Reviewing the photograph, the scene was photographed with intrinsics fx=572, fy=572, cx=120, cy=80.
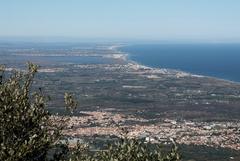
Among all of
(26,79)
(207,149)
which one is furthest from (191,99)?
(26,79)

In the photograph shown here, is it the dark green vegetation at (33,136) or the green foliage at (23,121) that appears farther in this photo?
the green foliage at (23,121)

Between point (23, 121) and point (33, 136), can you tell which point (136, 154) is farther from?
point (23, 121)

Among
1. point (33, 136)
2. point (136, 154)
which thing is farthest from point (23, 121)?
point (136, 154)

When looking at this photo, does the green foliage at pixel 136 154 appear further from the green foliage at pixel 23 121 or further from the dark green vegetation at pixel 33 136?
the green foliage at pixel 23 121

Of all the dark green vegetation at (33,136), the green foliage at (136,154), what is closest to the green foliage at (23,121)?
the dark green vegetation at (33,136)

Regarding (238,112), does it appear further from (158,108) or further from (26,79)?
(26,79)

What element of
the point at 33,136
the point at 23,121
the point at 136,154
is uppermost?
the point at 23,121

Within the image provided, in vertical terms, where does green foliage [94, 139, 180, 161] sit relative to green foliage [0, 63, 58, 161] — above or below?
below

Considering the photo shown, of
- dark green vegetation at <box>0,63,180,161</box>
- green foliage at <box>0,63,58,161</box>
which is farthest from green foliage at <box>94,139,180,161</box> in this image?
green foliage at <box>0,63,58,161</box>

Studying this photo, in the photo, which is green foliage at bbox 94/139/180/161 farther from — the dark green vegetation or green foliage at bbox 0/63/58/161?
green foliage at bbox 0/63/58/161
